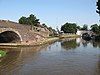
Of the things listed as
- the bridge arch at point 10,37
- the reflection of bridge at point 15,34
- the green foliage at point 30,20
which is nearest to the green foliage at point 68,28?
the green foliage at point 30,20

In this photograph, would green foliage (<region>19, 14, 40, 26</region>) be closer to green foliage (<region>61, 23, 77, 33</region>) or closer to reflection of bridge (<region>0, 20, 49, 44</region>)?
green foliage (<region>61, 23, 77, 33</region>)

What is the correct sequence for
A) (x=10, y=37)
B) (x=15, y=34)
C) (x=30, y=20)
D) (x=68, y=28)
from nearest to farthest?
(x=15, y=34) < (x=10, y=37) < (x=30, y=20) < (x=68, y=28)

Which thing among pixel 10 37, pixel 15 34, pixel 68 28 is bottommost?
pixel 10 37

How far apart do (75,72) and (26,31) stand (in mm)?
35603

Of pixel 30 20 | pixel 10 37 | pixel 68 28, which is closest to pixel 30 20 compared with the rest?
pixel 30 20

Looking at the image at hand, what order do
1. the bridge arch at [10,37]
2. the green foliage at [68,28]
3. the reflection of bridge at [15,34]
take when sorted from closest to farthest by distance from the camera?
the reflection of bridge at [15,34]
the bridge arch at [10,37]
the green foliage at [68,28]

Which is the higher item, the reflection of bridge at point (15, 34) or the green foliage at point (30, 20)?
the green foliage at point (30, 20)

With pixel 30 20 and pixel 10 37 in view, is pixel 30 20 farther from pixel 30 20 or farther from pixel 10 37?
pixel 10 37

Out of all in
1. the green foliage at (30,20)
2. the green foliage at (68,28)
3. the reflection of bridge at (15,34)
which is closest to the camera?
the reflection of bridge at (15,34)

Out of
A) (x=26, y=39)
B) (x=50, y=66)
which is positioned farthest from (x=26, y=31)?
(x=50, y=66)

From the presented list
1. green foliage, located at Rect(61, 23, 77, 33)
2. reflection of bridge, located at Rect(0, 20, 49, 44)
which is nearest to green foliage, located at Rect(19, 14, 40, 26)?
green foliage, located at Rect(61, 23, 77, 33)

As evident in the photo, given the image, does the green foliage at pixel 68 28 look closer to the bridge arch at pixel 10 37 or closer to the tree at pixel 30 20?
the tree at pixel 30 20

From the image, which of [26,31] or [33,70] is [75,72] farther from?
[26,31]

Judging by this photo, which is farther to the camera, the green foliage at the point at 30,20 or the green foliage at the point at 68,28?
the green foliage at the point at 68,28
